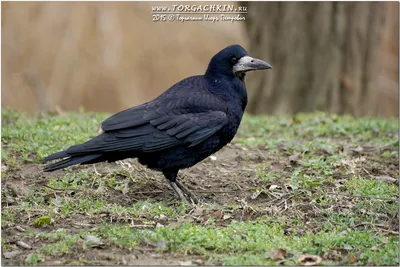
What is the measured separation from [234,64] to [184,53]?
753cm

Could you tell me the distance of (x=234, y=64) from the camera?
20.6 ft

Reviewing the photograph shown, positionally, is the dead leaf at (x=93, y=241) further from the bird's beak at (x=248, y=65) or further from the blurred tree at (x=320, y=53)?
the blurred tree at (x=320, y=53)

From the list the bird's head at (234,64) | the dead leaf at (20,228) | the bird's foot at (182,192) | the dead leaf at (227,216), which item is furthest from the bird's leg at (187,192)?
the dead leaf at (20,228)

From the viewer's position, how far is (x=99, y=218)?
5086 mm

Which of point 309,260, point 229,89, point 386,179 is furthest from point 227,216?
point 386,179

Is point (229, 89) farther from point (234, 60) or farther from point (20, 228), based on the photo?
point (20, 228)

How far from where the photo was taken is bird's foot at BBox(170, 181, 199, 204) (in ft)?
18.9

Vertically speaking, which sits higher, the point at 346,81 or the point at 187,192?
the point at 346,81

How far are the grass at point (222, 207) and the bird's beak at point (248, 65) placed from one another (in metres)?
1.01

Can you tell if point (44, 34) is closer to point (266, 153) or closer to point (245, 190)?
point (266, 153)

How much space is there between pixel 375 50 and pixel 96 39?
552cm

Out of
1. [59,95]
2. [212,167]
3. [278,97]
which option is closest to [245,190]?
[212,167]

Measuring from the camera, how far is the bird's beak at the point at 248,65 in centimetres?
623

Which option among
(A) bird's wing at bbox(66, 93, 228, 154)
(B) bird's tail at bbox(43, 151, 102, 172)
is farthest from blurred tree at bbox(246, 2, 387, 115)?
(B) bird's tail at bbox(43, 151, 102, 172)
